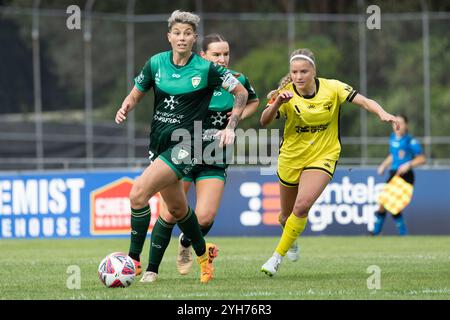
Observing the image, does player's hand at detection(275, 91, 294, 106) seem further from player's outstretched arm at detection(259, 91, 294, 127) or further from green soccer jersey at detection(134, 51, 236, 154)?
green soccer jersey at detection(134, 51, 236, 154)

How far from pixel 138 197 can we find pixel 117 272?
64 cm

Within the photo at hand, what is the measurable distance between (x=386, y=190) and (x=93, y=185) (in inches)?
197

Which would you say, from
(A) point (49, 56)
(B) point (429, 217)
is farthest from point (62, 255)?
(A) point (49, 56)

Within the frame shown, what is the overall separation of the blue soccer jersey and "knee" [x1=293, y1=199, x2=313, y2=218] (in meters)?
9.23

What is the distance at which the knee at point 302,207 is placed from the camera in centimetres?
1013

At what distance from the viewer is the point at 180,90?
30.2ft

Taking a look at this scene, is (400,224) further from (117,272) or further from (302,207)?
(117,272)

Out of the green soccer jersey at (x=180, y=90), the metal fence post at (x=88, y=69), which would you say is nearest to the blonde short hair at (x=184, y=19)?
the green soccer jersey at (x=180, y=90)

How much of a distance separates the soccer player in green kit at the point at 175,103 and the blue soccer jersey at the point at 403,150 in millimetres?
10348

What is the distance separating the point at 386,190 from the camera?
19.0 meters

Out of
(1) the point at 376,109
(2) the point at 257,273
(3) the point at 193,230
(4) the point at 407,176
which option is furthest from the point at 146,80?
(4) the point at 407,176

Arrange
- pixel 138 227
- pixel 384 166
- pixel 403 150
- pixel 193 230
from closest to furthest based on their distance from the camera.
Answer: pixel 138 227 < pixel 193 230 < pixel 384 166 < pixel 403 150

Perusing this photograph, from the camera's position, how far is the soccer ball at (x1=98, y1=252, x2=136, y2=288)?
29.6ft
